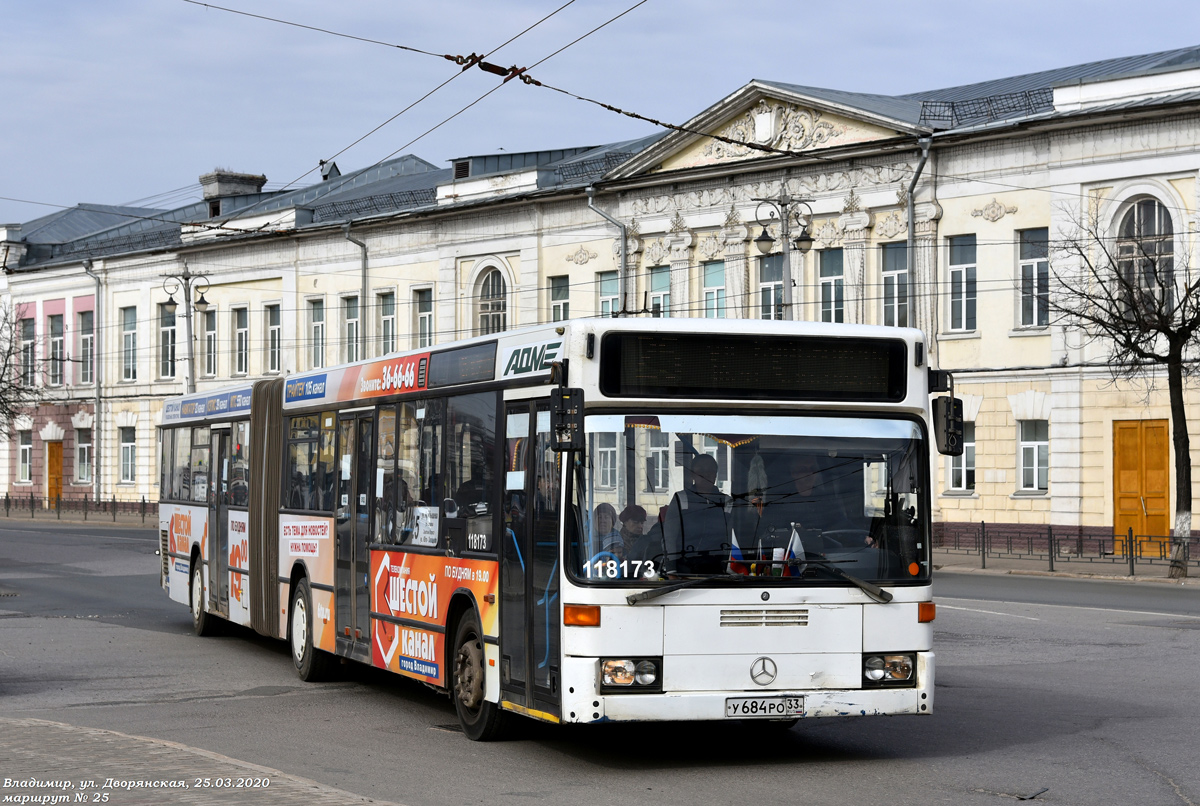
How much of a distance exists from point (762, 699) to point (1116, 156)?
2859 centimetres

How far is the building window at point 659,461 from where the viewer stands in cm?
932

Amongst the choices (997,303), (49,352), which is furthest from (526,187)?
(49,352)

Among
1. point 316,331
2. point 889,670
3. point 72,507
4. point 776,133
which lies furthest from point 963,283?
point 72,507

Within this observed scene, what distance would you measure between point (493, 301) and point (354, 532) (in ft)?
123

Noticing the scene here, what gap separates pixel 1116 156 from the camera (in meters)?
35.2

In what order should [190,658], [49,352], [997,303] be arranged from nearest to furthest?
[190,658] < [997,303] < [49,352]

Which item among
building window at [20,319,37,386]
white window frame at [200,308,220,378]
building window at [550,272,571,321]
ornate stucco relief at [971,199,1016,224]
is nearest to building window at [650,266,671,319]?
building window at [550,272,571,321]

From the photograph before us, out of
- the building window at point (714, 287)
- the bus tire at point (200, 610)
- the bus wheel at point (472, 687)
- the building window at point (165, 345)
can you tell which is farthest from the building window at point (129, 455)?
the bus wheel at point (472, 687)

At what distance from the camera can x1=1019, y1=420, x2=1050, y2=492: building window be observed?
3694 centimetres

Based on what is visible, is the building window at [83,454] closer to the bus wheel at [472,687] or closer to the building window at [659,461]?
the bus wheel at [472,687]

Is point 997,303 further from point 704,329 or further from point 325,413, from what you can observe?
point 704,329

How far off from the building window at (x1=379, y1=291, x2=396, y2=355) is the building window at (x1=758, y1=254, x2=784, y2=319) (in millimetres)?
15156

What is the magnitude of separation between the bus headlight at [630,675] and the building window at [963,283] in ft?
101

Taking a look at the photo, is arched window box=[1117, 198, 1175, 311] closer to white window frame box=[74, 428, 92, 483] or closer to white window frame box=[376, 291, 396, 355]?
white window frame box=[376, 291, 396, 355]
